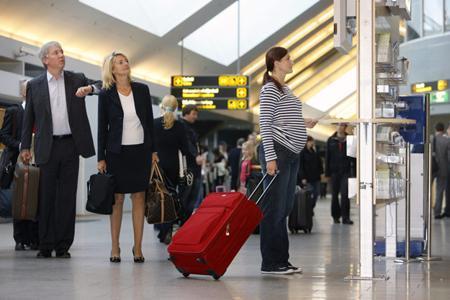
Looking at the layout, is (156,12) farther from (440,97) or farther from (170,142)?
(170,142)

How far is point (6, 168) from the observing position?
9430 millimetres

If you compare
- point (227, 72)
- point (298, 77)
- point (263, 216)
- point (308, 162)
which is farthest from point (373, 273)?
point (298, 77)

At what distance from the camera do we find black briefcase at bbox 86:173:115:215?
8016 millimetres

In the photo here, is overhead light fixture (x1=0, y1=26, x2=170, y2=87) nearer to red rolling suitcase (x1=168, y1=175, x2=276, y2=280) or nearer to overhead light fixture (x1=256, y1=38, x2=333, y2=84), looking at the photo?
red rolling suitcase (x1=168, y1=175, x2=276, y2=280)

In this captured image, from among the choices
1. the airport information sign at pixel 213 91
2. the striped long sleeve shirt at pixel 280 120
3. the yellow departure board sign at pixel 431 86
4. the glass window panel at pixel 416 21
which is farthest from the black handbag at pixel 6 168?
the glass window panel at pixel 416 21

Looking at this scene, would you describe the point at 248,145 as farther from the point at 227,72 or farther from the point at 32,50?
the point at 227,72

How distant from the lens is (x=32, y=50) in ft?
57.9

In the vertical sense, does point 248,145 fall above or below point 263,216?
above

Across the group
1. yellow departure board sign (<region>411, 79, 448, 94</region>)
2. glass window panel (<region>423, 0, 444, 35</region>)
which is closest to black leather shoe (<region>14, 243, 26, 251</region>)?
yellow departure board sign (<region>411, 79, 448, 94</region>)

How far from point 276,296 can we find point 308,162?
40.9 ft

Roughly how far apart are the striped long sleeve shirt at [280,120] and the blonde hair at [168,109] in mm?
3089

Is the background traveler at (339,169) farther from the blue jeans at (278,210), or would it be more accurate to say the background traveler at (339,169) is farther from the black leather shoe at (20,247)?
the blue jeans at (278,210)

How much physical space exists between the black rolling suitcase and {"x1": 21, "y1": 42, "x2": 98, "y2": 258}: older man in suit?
482 centimetres

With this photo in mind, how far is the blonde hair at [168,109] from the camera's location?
10398 mm
